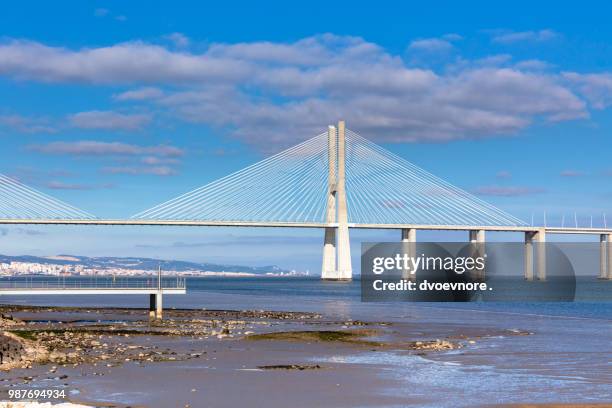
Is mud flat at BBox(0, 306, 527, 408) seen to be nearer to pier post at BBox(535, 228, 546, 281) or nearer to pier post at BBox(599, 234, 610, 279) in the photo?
pier post at BBox(535, 228, 546, 281)

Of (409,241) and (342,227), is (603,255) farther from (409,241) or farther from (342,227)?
(342,227)

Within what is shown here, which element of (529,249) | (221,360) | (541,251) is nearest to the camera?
(221,360)

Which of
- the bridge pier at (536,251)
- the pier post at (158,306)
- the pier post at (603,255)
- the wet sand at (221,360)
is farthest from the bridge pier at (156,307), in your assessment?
the pier post at (603,255)

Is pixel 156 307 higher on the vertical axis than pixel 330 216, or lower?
lower

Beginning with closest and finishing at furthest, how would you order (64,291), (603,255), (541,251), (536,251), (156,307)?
(64,291) → (156,307) → (541,251) → (536,251) → (603,255)

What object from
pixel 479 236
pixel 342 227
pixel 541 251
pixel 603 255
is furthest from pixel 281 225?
pixel 603 255

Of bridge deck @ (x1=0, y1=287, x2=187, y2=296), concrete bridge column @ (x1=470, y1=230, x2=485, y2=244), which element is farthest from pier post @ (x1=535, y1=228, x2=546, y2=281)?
bridge deck @ (x1=0, y1=287, x2=187, y2=296)

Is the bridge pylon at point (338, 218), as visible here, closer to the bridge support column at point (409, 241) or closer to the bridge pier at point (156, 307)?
the bridge support column at point (409, 241)

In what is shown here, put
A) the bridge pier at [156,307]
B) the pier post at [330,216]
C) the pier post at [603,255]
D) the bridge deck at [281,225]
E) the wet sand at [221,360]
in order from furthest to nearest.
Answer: the pier post at [603,255] → the pier post at [330,216] → the bridge deck at [281,225] → the bridge pier at [156,307] → the wet sand at [221,360]
